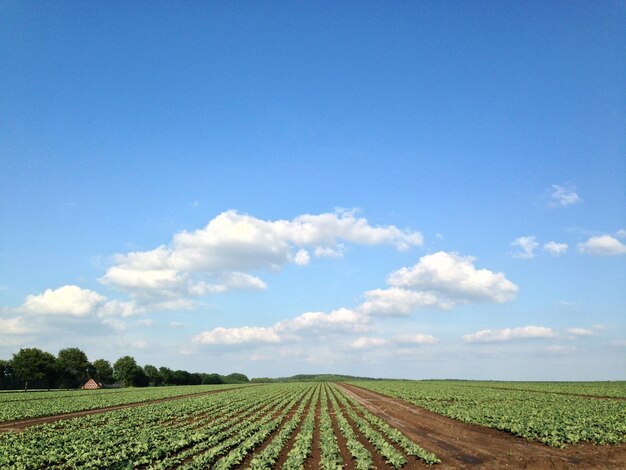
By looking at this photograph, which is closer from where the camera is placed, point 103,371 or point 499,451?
point 499,451

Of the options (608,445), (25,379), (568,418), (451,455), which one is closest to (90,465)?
(451,455)

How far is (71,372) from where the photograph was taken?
12194 cm

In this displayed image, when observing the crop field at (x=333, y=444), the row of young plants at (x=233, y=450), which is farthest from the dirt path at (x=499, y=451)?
the row of young plants at (x=233, y=450)

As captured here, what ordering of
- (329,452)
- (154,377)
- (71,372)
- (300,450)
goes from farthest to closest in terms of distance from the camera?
(154,377) → (71,372) → (300,450) → (329,452)

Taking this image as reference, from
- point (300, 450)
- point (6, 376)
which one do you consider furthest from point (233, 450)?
point (6, 376)

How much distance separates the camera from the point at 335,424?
27219mm

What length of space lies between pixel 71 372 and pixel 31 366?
22.2 metres

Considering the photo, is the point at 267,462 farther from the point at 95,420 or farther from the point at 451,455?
the point at 95,420

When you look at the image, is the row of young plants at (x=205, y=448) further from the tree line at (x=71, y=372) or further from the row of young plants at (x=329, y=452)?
the tree line at (x=71, y=372)

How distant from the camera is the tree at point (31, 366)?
101188 mm

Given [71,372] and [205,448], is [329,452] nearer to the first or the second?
[205,448]

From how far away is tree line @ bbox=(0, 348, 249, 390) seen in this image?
102438 mm

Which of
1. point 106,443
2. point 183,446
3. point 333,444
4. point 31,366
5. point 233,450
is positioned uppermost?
point 233,450

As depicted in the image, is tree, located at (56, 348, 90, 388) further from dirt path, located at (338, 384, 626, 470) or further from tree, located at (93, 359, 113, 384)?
dirt path, located at (338, 384, 626, 470)
